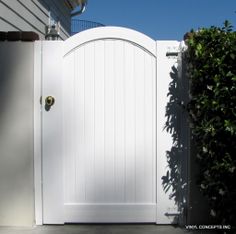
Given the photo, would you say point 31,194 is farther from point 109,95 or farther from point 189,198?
point 189,198

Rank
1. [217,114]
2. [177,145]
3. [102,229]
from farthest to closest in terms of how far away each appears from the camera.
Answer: [177,145], [102,229], [217,114]

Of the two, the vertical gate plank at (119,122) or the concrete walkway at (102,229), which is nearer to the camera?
the concrete walkway at (102,229)

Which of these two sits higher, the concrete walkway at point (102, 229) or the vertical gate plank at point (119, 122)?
the vertical gate plank at point (119, 122)

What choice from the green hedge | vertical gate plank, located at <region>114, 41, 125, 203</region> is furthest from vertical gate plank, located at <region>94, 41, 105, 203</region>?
the green hedge

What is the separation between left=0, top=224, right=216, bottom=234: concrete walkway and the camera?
443cm

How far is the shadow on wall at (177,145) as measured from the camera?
181 inches

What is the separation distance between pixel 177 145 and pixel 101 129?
2.57 feet

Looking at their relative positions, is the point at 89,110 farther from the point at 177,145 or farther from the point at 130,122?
the point at 177,145

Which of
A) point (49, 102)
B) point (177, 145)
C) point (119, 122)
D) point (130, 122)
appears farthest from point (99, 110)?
point (177, 145)

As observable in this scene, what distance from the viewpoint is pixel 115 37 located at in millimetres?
4602

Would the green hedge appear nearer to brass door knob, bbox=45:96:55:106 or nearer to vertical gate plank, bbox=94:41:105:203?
vertical gate plank, bbox=94:41:105:203

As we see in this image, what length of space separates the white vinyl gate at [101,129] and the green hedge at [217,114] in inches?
22.3

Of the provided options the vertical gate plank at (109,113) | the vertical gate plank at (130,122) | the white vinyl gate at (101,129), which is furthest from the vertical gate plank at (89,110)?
the vertical gate plank at (130,122)

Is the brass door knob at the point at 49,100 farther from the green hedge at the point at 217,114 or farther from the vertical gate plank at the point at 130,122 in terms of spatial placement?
the green hedge at the point at 217,114
